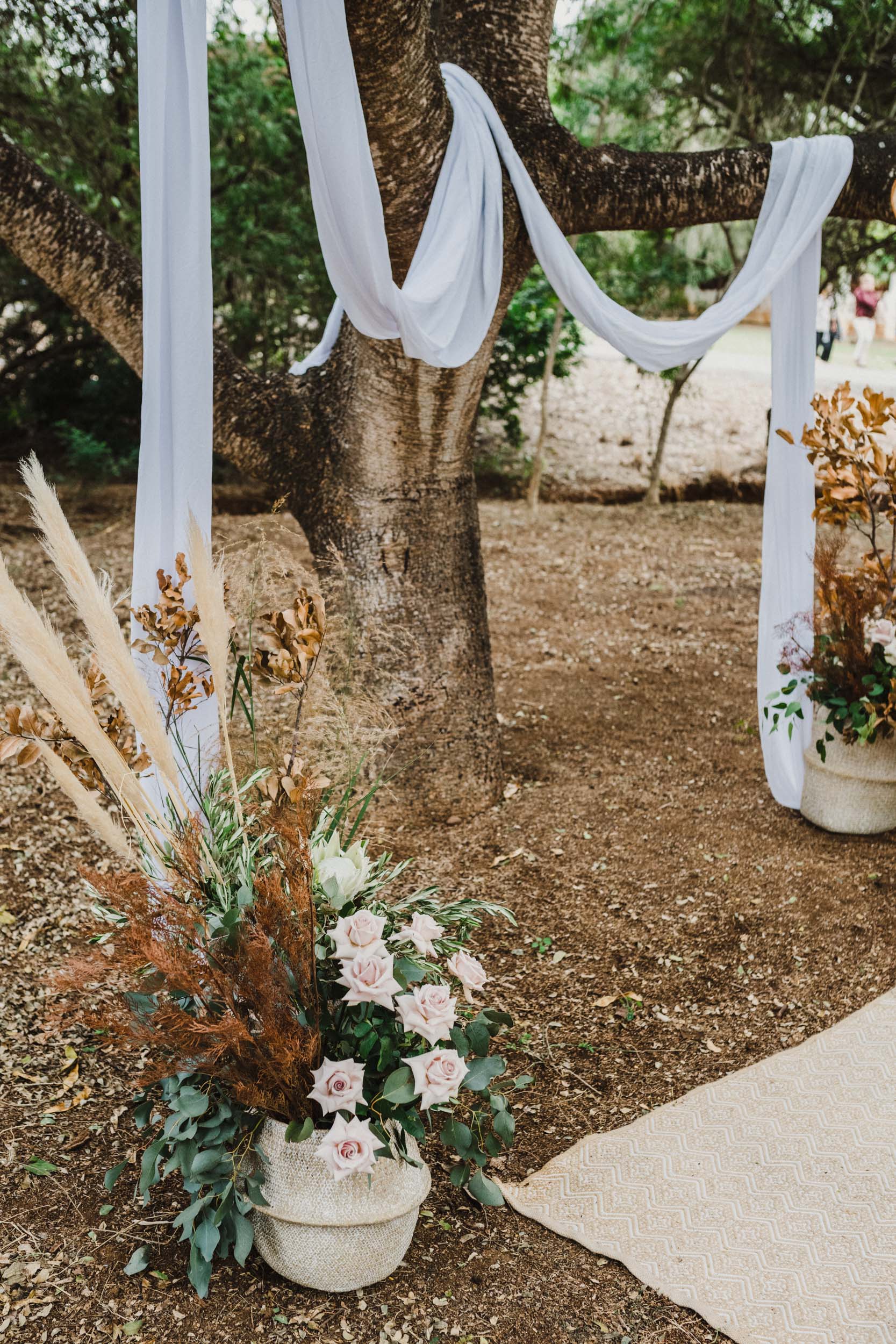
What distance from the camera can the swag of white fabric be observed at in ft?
8.47

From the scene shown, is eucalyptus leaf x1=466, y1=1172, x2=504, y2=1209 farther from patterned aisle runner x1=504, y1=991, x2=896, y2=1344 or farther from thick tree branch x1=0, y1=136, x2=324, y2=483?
thick tree branch x1=0, y1=136, x2=324, y2=483

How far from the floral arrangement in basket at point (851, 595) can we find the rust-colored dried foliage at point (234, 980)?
218cm

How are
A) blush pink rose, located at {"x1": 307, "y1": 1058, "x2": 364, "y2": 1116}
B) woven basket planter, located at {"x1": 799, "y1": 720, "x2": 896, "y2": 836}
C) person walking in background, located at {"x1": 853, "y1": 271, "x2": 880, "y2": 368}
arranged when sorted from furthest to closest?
1. person walking in background, located at {"x1": 853, "y1": 271, "x2": 880, "y2": 368}
2. woven basket planter, located at {"x1": 799, "y1": 720, "x2": 896, "y2": 836}
3. blush pink rose, located at {"x1": 307, "y1": 1058, "x2": 364, "y2": 1116}

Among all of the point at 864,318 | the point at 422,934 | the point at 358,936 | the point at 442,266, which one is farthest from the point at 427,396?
the point at 864,318

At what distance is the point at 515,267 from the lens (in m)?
3.57

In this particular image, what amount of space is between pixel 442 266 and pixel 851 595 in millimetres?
1592

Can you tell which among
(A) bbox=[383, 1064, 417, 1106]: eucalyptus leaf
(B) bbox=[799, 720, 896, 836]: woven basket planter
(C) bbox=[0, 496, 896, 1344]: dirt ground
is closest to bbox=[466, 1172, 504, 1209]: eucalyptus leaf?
(C) bbox=[0, 496, 896, 1344]: dirt ground

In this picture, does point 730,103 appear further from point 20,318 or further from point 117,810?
point 117,810

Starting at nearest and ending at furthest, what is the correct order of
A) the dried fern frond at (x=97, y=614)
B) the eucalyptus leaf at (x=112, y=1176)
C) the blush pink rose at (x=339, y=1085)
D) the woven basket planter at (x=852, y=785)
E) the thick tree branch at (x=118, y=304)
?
the dried fern frond at (x=97, y=614) → the blush pink rose at (x=339, y=1085) → the eucalyptus leaf at (x=112, y=1176) → the thick tree branch at (x=118, y=304) → the woven basket planter at (x=852, y=785)

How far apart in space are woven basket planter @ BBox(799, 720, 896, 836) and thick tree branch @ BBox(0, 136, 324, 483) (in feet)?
6.23

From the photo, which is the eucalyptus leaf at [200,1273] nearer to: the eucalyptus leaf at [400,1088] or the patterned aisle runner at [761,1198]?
the eucalyptus leaf at [400,1088]

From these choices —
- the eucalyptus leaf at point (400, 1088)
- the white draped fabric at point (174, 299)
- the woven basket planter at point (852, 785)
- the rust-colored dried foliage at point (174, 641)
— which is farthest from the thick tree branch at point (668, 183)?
the eucalyptus leaf at point (400, 1088)

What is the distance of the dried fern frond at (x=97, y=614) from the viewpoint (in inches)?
65.9

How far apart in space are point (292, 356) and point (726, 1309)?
22.1ft
